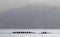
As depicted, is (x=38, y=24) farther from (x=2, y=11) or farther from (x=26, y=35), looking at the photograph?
(x=2, y=11)

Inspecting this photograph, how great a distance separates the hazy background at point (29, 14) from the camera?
169 centimetres

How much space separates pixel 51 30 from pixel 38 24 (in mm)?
302

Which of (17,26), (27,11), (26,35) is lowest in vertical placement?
(26,35)

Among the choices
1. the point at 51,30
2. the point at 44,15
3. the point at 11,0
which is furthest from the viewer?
the point at 51,30

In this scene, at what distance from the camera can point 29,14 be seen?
1781 millimetres

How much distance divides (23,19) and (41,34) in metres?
0.48

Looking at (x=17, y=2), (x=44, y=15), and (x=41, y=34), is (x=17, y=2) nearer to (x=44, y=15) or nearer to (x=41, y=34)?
(x=44, y=15)

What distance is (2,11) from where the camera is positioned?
1.80 metres

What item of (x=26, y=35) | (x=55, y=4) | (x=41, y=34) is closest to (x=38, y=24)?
(x=41, y=34)

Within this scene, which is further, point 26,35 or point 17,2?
point 26,35

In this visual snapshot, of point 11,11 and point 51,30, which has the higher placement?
point 11,11

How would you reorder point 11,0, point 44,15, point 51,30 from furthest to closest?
point 51,30 < point 44,15 < point 11,0

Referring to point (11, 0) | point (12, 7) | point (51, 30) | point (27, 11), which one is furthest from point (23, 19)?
point (51, 30)

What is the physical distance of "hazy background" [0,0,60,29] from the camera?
169 centimetres
